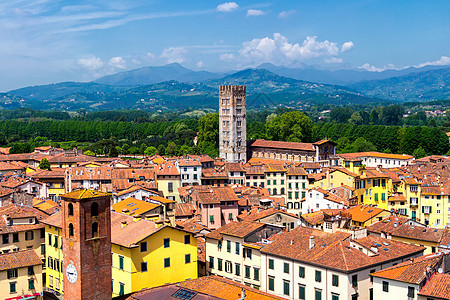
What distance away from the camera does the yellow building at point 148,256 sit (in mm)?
32719

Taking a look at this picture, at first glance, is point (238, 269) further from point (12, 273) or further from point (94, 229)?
point (12, 273)

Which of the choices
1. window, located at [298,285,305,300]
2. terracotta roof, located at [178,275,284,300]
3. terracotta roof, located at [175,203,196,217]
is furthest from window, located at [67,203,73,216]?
terracotta roof, located at [175,203,196,217]

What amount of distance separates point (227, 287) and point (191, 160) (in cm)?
4315

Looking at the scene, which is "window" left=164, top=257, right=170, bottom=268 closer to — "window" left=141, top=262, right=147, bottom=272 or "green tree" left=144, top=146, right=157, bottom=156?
"window" left=141, top=262, right=147, bottom=272

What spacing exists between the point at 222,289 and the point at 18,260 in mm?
12825

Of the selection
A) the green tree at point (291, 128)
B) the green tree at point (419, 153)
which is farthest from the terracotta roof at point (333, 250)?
the green tree at point (291, 128)

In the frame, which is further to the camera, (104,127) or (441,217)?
(104,127)

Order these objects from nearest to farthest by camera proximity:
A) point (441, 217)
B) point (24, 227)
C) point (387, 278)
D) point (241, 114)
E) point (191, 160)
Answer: point (387, 278) < point (24, 227) < point (441, 217) < point (191, 160) < point (241, 114)

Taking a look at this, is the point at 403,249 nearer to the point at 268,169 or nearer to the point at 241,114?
the point at 268,169

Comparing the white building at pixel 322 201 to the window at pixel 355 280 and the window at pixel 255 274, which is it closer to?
the window at pixel 255 274

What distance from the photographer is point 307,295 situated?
32.3 meters

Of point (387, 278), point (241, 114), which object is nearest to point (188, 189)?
point (387, 278)

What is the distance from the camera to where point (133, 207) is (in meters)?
44.2

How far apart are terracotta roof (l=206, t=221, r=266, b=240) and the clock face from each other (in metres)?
10.8
